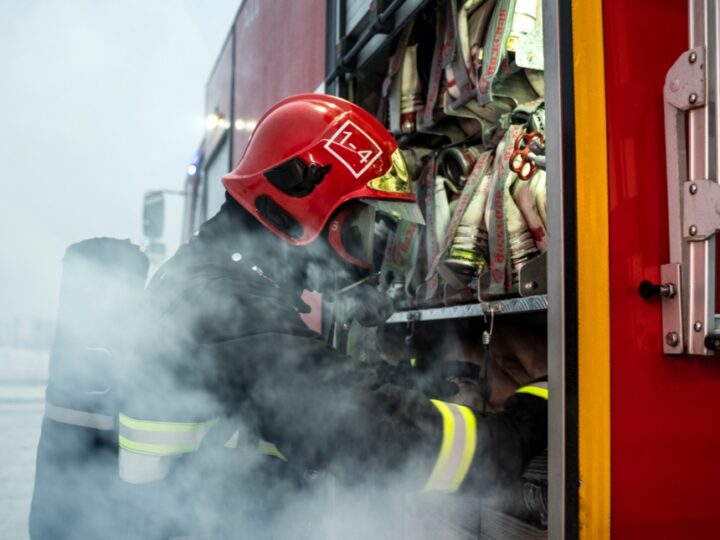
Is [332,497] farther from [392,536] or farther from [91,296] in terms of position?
[91,296]

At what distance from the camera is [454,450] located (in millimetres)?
1355

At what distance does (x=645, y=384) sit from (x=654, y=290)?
0.53 ft

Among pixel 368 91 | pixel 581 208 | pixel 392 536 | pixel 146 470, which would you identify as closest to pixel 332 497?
pixel 392 536

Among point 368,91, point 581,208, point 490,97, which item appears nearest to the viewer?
point 581,208

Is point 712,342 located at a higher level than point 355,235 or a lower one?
lower

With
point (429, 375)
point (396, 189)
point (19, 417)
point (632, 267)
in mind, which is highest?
point (396, 189)

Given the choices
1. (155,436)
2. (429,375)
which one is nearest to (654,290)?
A: (155,436)

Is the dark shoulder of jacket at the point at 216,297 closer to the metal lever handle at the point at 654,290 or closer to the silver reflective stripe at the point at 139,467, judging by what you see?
the silver reflective stripe at the point at 139,467

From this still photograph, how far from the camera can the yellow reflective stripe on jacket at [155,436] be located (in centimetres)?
142

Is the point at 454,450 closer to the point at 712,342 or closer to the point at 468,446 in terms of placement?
the point at 468,446

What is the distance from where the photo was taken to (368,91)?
9.61 ft

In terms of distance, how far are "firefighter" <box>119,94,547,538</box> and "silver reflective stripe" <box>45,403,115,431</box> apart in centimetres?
15

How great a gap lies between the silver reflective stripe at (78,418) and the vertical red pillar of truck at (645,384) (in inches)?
46.2

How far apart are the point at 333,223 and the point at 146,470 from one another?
817mm
